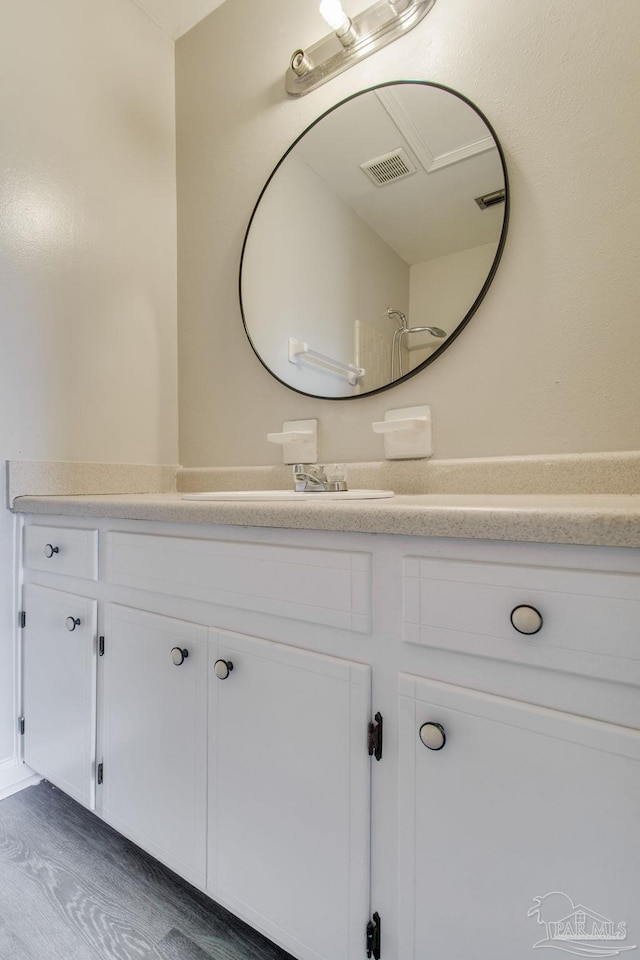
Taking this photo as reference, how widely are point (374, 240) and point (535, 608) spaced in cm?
110

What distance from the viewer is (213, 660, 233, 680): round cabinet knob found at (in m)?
0.82

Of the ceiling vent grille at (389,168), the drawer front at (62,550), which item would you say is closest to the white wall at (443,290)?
the ceiling vent grille at (389,168)

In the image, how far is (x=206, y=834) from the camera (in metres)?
0.86

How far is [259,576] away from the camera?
79 centimetres

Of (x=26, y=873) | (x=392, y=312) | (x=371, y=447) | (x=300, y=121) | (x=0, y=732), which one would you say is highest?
(x=300, y=121)

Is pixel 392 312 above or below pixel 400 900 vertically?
above

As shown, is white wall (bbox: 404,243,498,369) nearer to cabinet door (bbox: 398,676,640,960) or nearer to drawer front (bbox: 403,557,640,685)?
drawer front (bbox: 403,557,640,685)

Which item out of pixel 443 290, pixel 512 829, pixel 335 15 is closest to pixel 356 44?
pixel 335 15

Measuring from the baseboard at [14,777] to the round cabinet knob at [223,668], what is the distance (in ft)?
3.02

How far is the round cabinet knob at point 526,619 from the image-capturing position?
547 millimetres

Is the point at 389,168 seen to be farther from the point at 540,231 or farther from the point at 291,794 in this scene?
the point at 291,794

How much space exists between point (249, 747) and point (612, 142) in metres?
1.39

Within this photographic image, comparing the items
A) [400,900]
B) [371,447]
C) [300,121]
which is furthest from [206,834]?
[300,121]

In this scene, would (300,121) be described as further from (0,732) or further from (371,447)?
(0,732)
